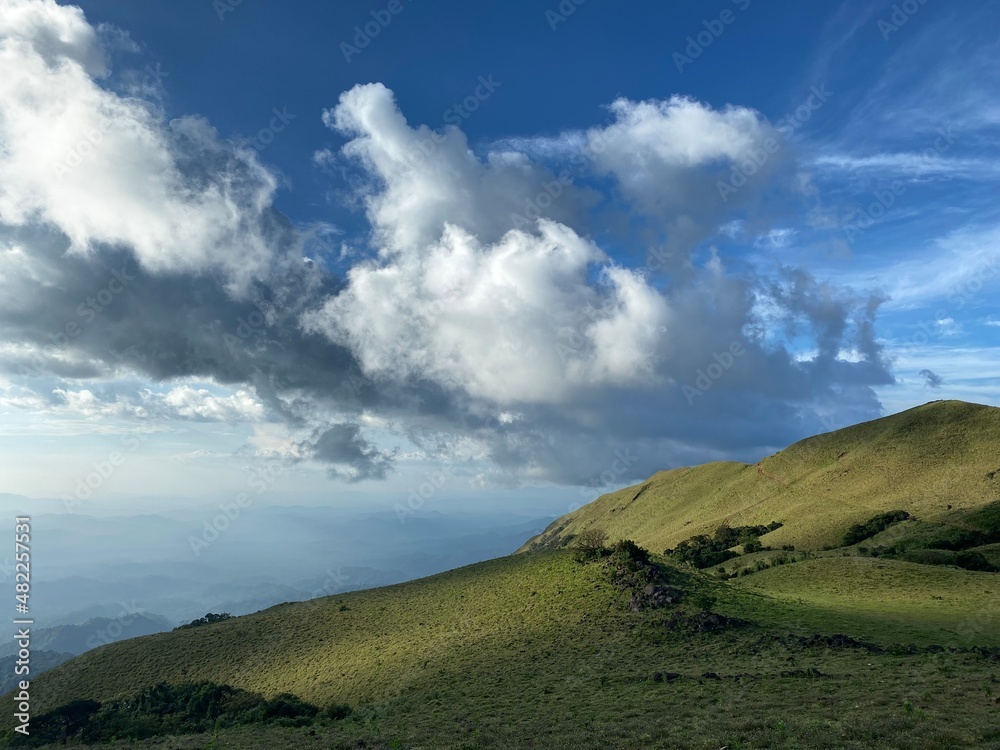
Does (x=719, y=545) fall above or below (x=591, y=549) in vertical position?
below

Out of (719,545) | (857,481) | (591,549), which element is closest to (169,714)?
(591,549)

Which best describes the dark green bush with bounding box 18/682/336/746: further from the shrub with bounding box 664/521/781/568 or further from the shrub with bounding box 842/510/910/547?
the shrub with bounding box 842/510/910/547

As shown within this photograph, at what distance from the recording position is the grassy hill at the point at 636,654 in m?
23.9

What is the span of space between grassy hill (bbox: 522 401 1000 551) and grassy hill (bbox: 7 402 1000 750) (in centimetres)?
267

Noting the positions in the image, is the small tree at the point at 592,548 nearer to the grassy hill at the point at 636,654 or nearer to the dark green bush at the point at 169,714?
the grassy hill at the point at 636,654

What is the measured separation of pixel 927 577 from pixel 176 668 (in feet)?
278

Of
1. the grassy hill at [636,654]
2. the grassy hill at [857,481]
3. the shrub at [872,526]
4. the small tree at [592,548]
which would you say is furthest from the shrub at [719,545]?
the small tree at [592,548]

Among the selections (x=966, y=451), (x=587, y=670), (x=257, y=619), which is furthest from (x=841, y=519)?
(x=257, y=619)

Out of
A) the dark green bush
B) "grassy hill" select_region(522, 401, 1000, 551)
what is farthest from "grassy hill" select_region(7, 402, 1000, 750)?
"grassy hill" select_region(522, 401, 1000, 551)

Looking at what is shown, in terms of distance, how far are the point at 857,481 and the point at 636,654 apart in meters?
116

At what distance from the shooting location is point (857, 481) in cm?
13012

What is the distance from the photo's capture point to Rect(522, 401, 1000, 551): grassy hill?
10631 cm

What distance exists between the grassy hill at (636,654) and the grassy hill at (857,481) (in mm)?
2668

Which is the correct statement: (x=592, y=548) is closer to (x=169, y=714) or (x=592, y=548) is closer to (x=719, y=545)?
(x=169, y=714)
